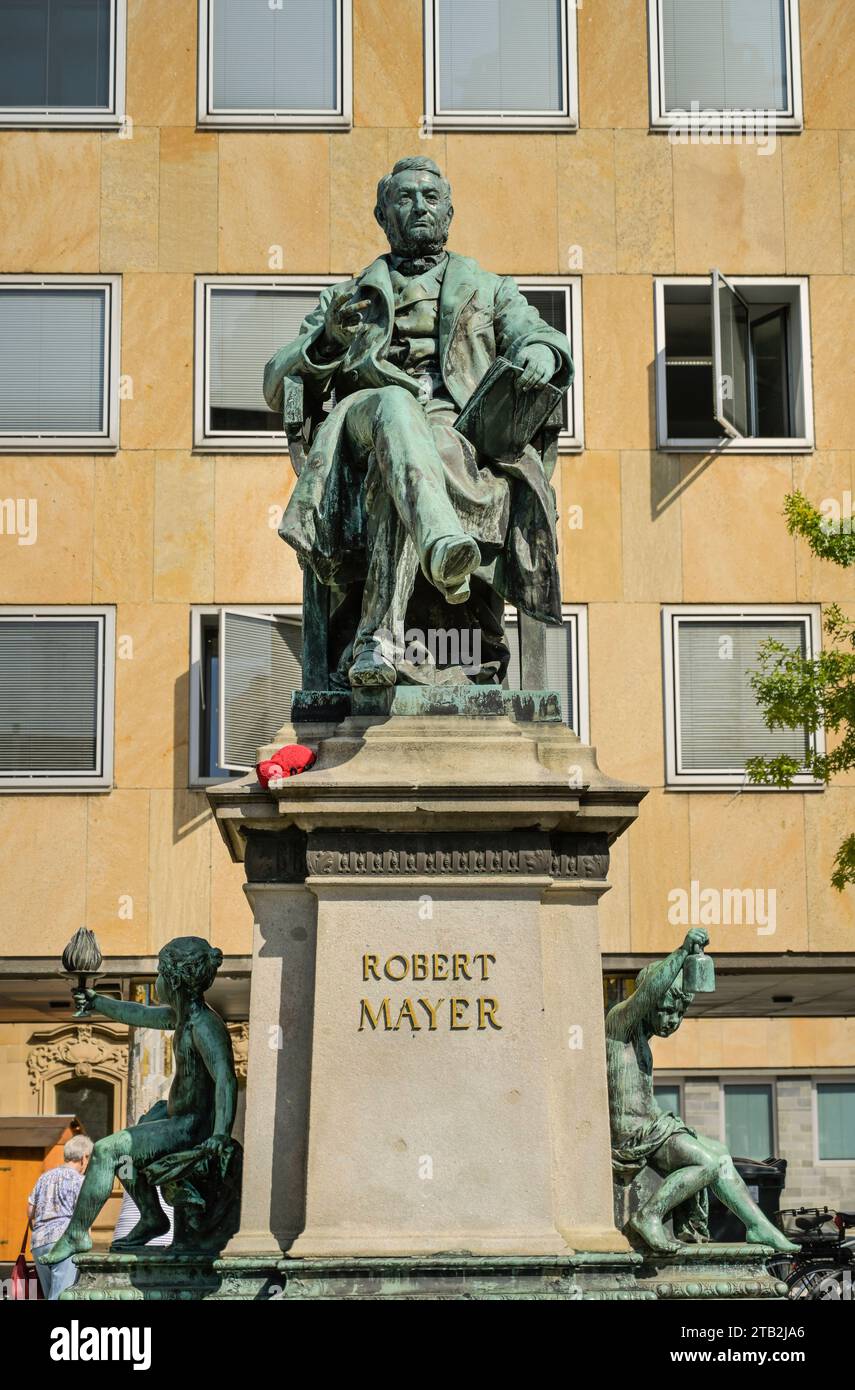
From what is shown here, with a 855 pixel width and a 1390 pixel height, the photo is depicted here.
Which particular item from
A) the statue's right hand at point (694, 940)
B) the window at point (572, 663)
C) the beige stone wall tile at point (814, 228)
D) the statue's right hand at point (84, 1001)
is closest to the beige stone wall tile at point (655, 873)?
the window at point (572, 663)

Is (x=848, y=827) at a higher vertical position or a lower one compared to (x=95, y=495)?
lower

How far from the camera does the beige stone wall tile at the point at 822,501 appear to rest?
24.0 m

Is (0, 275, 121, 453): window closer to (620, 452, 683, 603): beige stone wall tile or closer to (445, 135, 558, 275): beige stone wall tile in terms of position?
(445, 135, 558, 275): beige stone wall tile

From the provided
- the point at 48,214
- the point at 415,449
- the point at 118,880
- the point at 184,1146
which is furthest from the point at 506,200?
the point at 184,1146

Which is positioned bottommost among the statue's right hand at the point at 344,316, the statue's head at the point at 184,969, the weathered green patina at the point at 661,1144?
the weathered green patina at the point at 661,1144

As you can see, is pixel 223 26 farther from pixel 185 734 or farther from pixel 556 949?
pixel 556 949

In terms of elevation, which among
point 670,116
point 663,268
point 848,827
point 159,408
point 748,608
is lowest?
point 848,827

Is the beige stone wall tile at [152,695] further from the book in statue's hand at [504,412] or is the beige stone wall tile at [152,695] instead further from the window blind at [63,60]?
the book in statue's hand at [504,412]

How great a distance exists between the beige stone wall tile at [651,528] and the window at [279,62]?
16.1 ft

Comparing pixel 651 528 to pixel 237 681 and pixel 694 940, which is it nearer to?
pixel 237 681
